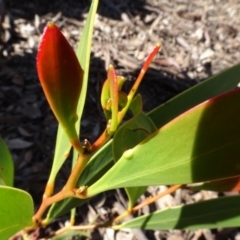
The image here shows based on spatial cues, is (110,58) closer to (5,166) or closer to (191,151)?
(5,166)

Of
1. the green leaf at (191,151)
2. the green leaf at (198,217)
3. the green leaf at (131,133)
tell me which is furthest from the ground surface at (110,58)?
the green leaf at (191,151)

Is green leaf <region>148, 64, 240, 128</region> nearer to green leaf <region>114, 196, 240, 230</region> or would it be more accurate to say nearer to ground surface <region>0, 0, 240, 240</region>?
green leaf <region>114, 196, 240, 230</region>

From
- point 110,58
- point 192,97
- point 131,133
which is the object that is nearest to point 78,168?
point 131,133

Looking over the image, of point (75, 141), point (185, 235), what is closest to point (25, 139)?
point (185, 235)

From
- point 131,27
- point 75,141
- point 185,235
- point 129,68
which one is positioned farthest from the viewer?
point 131,27

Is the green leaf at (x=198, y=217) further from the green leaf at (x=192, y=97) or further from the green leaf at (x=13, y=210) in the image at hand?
the green leaf at (x=13, y=210)

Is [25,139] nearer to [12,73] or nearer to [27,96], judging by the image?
[27,96]
